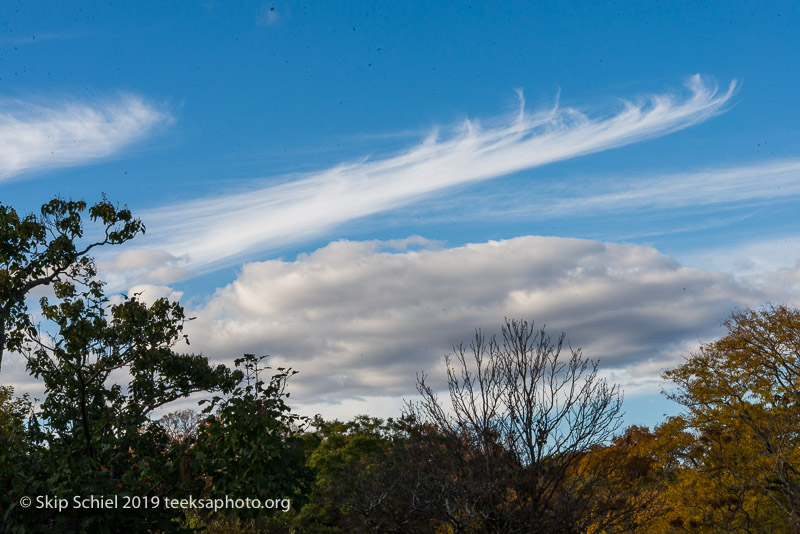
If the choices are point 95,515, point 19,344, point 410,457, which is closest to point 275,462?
point 95,515

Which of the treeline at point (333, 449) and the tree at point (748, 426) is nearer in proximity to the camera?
the treeline at point (333, 449)

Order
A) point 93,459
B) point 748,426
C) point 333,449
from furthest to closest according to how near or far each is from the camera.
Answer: point 333,449 < point 748,426 < point 93,459

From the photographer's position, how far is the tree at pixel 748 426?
2403cm

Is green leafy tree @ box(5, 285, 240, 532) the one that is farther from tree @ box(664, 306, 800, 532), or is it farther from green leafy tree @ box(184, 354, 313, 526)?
tree @ box(664, 306, 800, 532)

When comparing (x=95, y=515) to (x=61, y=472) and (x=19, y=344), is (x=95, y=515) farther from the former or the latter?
(x=19, y=344)

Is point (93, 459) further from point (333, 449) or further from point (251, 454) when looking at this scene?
point (333, 449)

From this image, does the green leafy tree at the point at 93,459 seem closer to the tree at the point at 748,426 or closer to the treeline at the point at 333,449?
the treeline at the point at 333,449

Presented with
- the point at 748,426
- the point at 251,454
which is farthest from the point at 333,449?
the point at 251,454

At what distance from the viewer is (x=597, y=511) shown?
1427cm

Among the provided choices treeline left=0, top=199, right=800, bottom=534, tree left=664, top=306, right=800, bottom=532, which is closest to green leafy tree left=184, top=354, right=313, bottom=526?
treeline left=0, top=199, right=800, bottom=534

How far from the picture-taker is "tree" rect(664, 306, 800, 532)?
24031 mm

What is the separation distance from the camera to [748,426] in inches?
1013

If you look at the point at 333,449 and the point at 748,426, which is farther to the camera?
the point at 333,449

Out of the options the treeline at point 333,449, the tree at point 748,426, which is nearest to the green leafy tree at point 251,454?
the treeline at point 333,449
